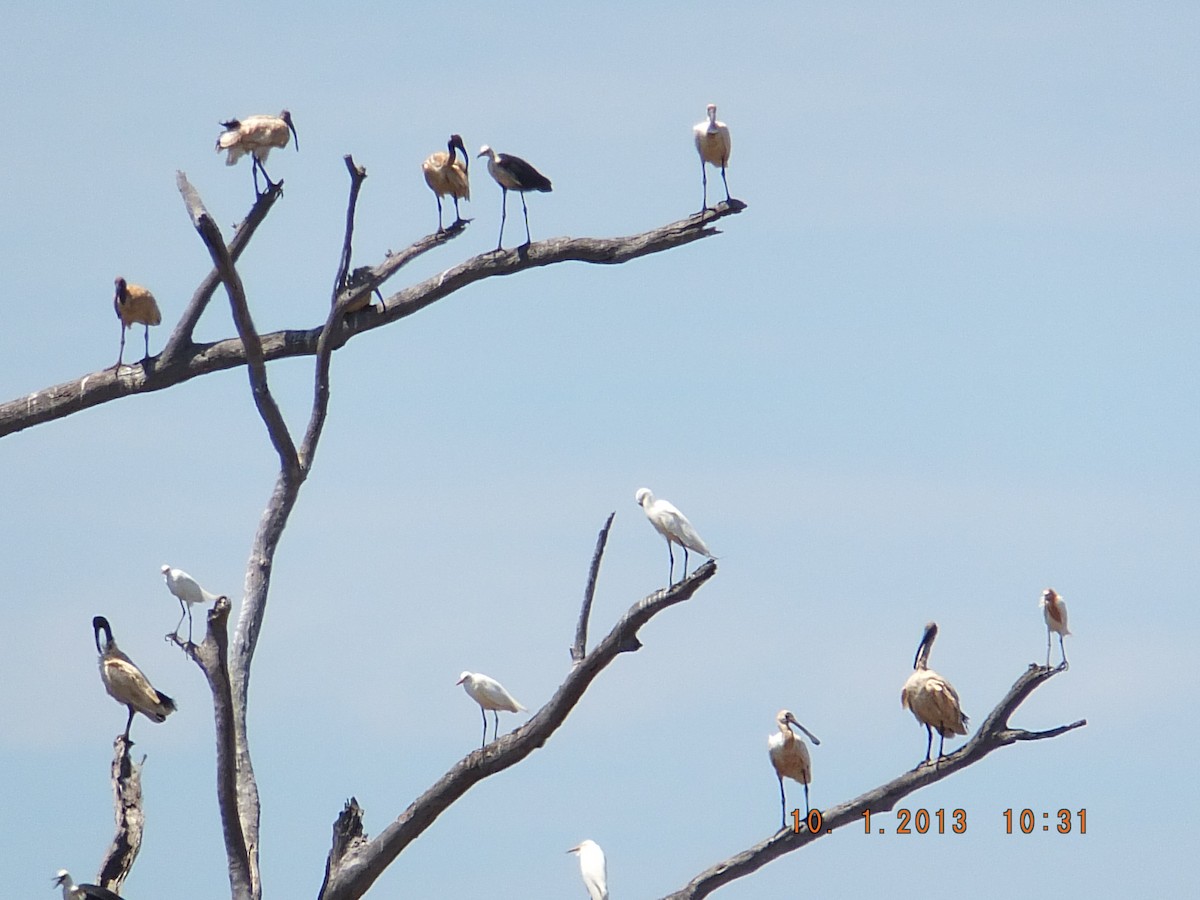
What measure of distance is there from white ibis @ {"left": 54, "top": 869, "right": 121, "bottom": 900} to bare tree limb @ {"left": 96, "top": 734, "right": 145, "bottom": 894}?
18 cm

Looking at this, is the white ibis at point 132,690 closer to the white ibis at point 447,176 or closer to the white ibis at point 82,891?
the white ibis at point 82,891

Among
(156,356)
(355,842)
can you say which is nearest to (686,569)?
(355,842)

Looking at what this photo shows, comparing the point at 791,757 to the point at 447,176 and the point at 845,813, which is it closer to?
the point at 845,813

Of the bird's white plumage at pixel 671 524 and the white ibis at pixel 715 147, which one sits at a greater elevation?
the white ibis at pixel 715 147

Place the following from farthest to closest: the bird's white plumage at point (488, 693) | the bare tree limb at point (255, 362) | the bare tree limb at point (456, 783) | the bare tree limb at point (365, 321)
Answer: the bird's white plumage at point (488, 693), the bare tree limb at point (365, 321), the bare tree limb at point (255, 362), the bare tree limb at point (456, 783)

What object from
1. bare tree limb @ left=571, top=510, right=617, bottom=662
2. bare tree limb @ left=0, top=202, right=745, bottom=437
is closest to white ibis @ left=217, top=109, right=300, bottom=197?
bare tree limb @ left=0, top=202, right=745, bottom=437

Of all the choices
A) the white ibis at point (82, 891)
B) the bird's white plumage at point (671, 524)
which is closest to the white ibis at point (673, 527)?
the bird's white plumage at point (671, 524)

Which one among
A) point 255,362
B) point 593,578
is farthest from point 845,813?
point 255,362

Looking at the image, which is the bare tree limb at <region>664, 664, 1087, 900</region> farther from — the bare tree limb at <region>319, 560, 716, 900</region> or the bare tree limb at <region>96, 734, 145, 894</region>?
the bare tree limb at <region>96, 734, 145, 894</region>

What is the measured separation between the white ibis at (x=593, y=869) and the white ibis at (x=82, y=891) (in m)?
3.61

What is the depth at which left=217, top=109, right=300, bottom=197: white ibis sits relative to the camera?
1543cm

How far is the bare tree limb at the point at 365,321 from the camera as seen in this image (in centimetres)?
1416

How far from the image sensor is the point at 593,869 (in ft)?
49.2

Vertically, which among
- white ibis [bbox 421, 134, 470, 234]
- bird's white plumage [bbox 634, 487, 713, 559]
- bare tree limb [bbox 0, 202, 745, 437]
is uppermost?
white ibis [bbox 421, 134, 470, 234]
